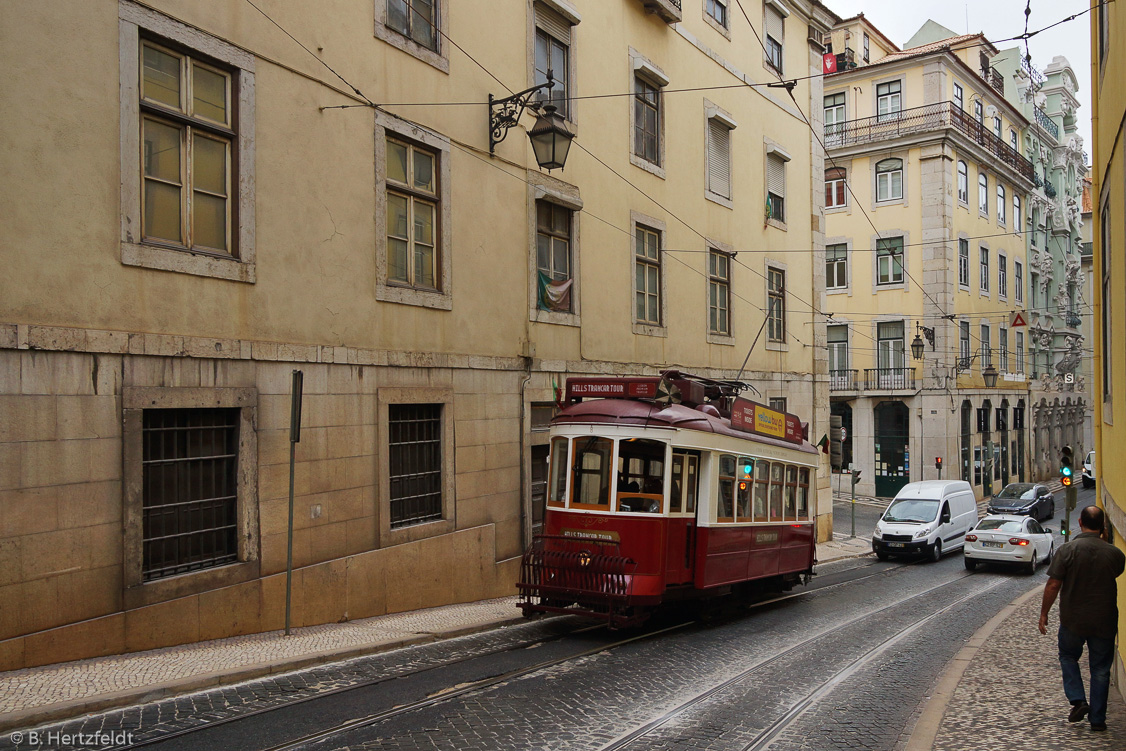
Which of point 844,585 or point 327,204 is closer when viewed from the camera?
point 327,204

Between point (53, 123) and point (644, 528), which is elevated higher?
point (53, 123)

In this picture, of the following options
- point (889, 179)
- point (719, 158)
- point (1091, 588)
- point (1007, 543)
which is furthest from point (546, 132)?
point (889, 179)

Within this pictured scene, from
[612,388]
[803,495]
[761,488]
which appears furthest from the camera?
[803,495]

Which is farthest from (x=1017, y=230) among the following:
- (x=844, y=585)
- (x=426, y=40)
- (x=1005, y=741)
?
(x=1005, y=741)

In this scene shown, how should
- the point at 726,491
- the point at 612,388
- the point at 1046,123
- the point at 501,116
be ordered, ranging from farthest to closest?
the point at 1046,123 < the point at 501,116 < the point at 726,491 < the point at 612,388

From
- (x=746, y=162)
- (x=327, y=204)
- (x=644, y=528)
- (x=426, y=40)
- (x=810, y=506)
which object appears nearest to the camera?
(x=644, y=528)

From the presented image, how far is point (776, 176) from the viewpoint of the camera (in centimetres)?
2517

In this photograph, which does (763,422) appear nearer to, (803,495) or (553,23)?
(803,495)

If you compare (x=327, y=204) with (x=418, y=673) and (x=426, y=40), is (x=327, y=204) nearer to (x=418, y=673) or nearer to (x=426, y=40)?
(x=426, y=40)

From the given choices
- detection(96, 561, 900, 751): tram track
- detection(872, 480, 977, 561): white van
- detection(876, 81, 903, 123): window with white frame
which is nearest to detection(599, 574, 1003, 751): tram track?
detection(96, 561, 900, 751): tram track

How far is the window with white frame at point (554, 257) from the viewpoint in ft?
53.4

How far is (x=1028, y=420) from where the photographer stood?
167 ft

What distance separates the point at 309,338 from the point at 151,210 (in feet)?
8.25

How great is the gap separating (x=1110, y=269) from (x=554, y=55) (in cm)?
1051
